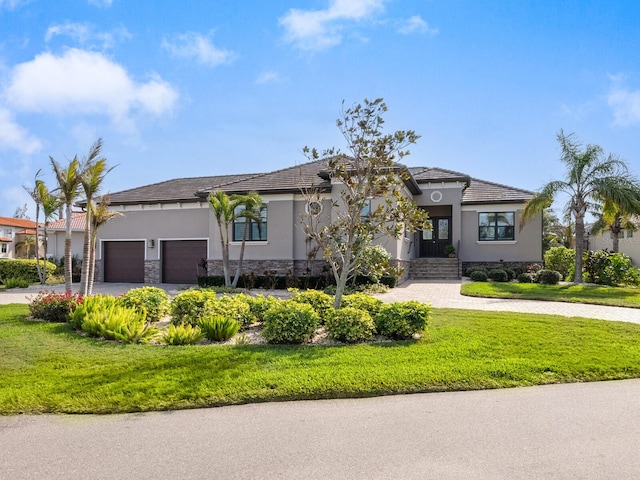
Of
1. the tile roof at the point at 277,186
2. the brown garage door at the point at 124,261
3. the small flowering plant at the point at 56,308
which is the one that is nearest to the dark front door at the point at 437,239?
the tile roof at the point at 277,186

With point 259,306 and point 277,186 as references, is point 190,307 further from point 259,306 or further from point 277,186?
point 277,186

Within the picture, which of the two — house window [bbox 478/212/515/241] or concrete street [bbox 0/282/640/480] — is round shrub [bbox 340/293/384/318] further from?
house window [bbox 478/212/515/241]

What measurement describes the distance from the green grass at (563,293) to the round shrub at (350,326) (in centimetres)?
782

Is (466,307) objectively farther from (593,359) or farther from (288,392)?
(288,392)

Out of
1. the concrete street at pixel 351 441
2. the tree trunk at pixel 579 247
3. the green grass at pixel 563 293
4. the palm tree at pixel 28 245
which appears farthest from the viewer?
the palm tree at pixel 28 245

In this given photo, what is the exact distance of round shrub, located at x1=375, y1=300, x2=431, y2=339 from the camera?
7516 millimetres

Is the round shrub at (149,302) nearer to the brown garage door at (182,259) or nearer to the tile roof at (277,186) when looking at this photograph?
the tile roof at (277,186)

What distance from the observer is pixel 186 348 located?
6.96 metres

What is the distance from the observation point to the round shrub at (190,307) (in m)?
8.44

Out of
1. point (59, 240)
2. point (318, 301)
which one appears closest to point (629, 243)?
point (318, 301)

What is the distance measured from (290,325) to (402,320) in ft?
6.35

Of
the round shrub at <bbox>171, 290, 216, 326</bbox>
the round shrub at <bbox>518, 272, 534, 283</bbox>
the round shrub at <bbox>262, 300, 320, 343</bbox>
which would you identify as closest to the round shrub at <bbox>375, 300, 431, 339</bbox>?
the round shrub at <bbox>262, 300, 320, 343</bbox>

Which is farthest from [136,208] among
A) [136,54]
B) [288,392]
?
[288,392]

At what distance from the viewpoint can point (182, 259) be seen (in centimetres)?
2077
